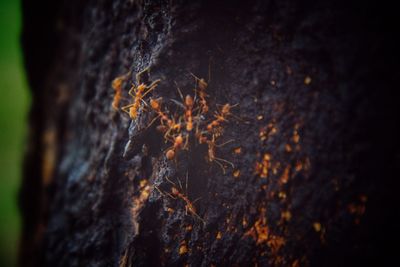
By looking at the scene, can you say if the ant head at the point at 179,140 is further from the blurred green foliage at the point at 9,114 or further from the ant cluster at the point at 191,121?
the blurred green foliage at the point at 9,114

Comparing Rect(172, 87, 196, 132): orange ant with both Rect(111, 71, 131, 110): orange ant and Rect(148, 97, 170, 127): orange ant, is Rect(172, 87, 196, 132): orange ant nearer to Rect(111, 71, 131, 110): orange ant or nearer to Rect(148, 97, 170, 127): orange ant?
Rect(148, 97, 170, 127): orange ant

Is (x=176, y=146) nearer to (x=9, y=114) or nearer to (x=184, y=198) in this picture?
(x=184, y=198)

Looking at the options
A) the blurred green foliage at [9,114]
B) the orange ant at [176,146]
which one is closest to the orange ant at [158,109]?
the orange ant at [176,146]

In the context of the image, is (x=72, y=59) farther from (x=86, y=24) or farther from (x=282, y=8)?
(x=282, y=8)

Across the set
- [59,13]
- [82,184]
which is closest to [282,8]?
[82,184]

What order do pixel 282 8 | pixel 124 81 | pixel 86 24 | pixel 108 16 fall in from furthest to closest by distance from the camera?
1. pixel 86 24
2. pixel 108 16
3. pixel 124 81
4. pixel 282 8
